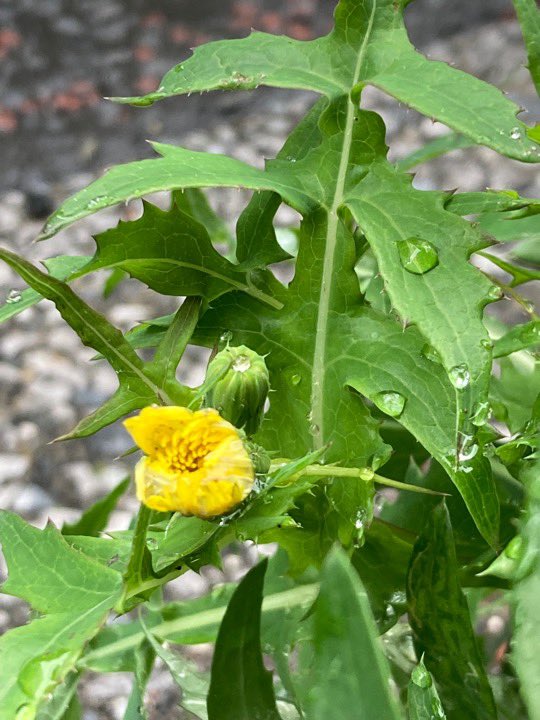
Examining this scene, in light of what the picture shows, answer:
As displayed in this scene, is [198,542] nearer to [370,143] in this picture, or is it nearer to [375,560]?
[375,560]

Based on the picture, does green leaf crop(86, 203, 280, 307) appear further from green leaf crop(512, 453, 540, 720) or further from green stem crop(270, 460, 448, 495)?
green leaf crop(512, 453, 540, 720)

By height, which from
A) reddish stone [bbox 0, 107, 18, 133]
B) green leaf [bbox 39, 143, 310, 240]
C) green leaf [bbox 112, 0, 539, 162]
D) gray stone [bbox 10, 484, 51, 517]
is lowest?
gray stone [bbox 10, 484, 51, 517]

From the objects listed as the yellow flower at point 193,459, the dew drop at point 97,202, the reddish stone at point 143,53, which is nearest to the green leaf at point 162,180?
the dew drop at point 97,202

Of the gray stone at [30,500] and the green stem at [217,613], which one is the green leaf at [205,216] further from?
the gray stone at [30,500]

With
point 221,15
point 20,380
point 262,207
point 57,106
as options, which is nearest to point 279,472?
point 262,207

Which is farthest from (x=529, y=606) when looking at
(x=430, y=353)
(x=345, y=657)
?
(x=430, y=353)

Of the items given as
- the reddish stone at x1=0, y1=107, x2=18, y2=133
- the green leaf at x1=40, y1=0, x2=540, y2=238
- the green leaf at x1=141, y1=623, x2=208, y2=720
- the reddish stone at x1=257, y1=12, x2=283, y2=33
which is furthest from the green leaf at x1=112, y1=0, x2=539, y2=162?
the reddish stone at x1=257, y1=12, x2=283, y2=33
